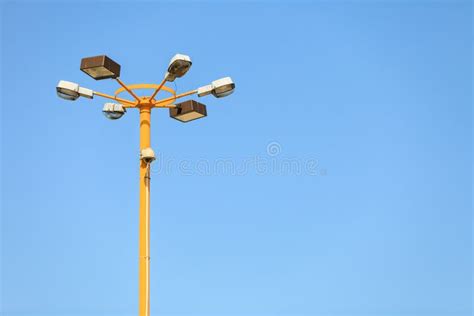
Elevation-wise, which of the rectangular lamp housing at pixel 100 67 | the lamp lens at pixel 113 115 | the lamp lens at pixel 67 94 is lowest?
the lamp lens at pixel 113 115

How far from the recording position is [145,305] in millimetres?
8766

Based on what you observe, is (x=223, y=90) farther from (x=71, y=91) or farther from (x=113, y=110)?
(x=71, y=91)

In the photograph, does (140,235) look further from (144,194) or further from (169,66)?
(169,66)

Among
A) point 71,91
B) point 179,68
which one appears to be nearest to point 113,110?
point 71,91

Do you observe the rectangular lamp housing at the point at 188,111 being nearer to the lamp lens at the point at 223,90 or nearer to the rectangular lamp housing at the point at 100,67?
the lamp lens at the point at 223,90

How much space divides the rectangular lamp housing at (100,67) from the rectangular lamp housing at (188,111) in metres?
0.93

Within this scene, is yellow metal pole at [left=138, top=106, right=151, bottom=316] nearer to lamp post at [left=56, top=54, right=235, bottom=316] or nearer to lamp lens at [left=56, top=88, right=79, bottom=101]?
lamp post at [left=56, top=54, right=235, bottom=316]

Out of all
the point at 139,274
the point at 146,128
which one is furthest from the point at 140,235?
the point at 146,128

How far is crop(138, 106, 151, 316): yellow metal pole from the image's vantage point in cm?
880

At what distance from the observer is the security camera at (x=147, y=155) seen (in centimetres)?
921

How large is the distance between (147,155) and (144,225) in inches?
32.5

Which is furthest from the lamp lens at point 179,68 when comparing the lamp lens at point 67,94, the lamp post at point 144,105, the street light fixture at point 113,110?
the lamp lens at point 67,94

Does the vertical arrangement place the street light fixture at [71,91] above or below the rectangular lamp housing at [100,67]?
below

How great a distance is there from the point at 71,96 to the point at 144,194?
1494mm
